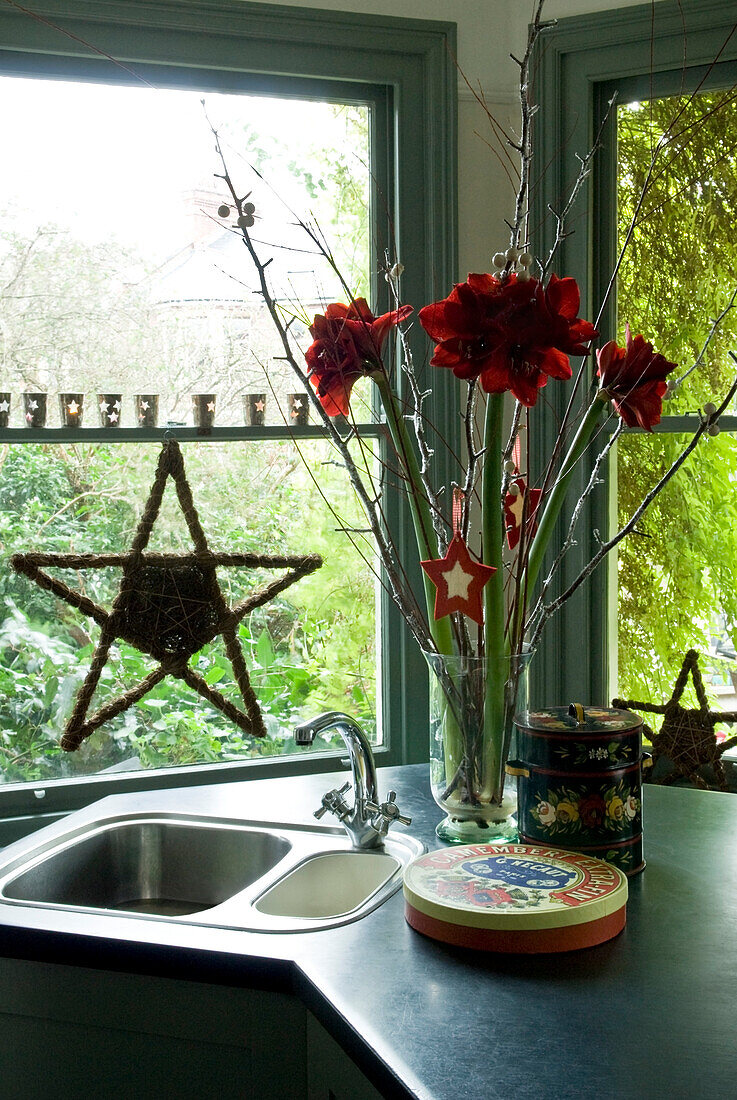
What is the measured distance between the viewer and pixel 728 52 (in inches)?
79.2

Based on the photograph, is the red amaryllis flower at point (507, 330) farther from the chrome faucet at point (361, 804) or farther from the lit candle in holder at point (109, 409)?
the lit candle in holder at point (109, 409)

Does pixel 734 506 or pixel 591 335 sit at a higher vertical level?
pixel 591 335

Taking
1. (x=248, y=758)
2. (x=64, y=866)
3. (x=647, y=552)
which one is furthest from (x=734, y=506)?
(x=64, y=866)

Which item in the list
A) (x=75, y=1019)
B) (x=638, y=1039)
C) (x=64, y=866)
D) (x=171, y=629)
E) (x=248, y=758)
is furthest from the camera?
(x=248, y=758)

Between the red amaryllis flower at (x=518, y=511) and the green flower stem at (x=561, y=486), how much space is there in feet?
0.11

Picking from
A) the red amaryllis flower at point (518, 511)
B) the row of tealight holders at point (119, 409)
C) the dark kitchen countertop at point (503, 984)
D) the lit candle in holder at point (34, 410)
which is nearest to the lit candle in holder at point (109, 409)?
the row of tealight holders at point (119, 409)

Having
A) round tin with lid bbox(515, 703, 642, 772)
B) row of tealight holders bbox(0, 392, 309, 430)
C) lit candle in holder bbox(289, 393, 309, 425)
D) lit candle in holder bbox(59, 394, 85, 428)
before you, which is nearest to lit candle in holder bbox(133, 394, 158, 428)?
row of tealight holders bbox(0, 392, 309, 430)

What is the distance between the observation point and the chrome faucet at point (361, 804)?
147cm

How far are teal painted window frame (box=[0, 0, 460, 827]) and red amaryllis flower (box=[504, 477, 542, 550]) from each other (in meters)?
0.57

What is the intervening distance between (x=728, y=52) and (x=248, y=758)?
164 centimetres

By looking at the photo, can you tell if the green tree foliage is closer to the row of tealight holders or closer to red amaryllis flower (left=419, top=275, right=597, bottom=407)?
the row of tealight holders

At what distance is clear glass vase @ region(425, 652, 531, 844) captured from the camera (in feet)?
4.47

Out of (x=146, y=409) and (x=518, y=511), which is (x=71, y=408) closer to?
(x=146, y=409)

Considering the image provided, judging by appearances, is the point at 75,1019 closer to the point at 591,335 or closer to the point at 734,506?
the point at 591,335
